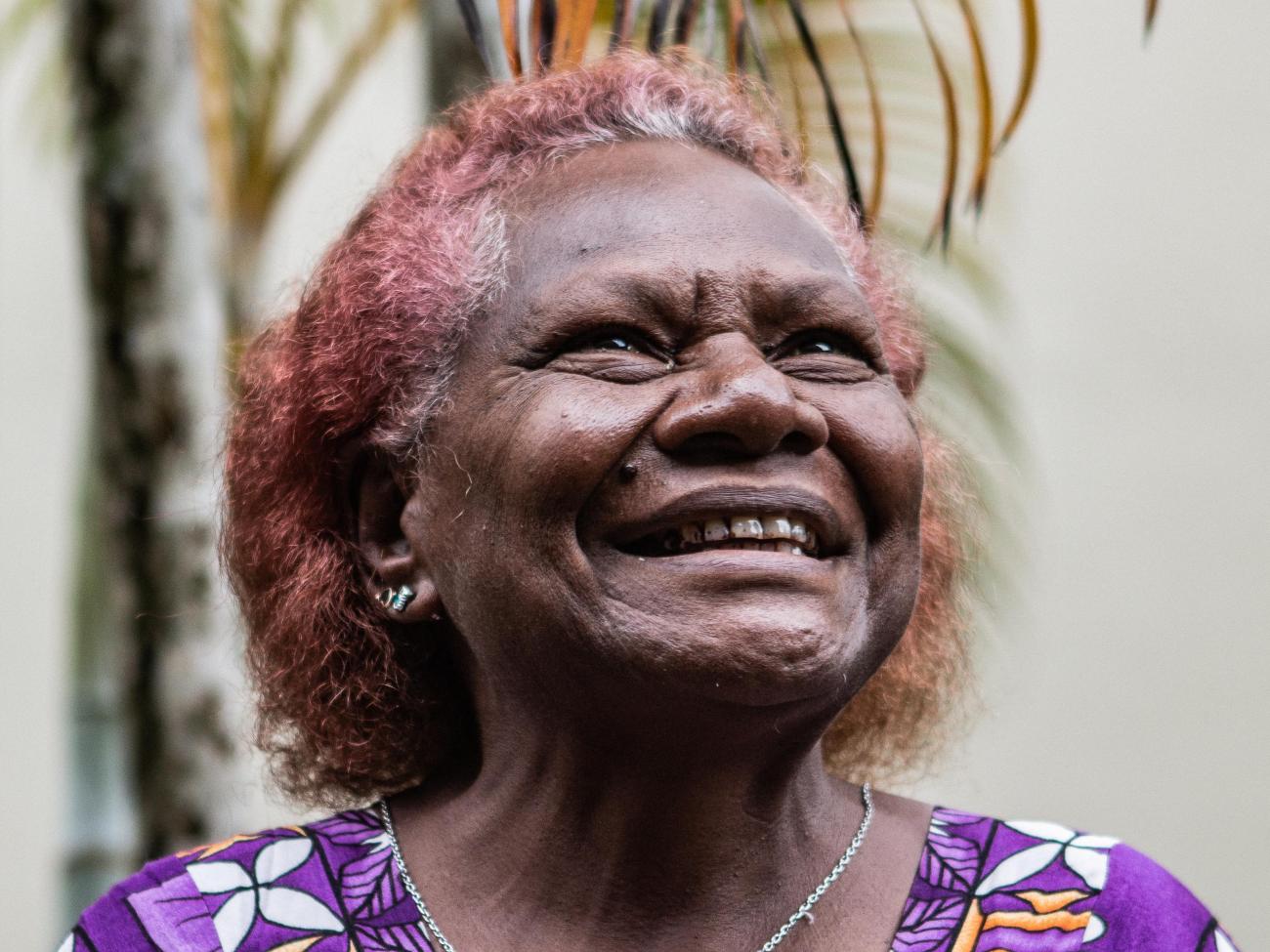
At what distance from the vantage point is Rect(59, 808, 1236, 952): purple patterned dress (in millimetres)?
2195

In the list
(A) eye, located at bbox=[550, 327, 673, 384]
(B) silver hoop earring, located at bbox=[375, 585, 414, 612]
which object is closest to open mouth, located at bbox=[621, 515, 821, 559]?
(A) eye, located at bbox=[550, 327, 673, 384]

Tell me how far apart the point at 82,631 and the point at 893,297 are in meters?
2.78

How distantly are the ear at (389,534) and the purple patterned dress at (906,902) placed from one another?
35 centimetres

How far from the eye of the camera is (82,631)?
4.64m

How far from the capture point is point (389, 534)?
2.46 metres

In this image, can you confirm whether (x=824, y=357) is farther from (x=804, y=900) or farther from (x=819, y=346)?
(x=804, y=900)

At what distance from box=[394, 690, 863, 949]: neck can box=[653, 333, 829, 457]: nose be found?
1.13 feet

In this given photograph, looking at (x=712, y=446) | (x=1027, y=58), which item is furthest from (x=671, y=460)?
(x=1027, y=58)

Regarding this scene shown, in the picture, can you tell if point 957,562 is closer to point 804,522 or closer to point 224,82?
point 804,522

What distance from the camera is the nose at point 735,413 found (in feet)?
6.73

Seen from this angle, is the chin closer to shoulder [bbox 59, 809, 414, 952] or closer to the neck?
the neck

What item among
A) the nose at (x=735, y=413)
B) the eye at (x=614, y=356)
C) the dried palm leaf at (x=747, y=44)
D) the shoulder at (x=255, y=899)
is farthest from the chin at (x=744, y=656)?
the dried palm leaf at (x=747, y=44)

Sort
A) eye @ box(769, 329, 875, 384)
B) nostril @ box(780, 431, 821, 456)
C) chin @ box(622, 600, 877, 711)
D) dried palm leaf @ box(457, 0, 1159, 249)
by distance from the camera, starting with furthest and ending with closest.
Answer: dried palm leaf @ box(457, 0, 1159, 249), eye @ box(769, 329, 875, 384), nostril @ box(780, 431, 821, 456), chin @ box(622, 600, 877, 711)

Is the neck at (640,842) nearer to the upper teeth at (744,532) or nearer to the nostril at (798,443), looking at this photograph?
the upper teeth at (744,532)
